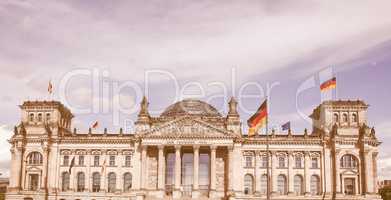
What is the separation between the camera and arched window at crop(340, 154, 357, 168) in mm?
85688

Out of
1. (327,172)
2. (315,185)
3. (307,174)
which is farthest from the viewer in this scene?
(315,185)

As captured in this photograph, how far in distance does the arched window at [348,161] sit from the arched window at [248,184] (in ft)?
53.3

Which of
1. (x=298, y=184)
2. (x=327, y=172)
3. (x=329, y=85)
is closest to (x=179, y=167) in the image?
(x=298, y=184)

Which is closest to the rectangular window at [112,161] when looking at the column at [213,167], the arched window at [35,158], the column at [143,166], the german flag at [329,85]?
the column at [143,166]

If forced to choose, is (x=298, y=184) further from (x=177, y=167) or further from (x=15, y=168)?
(x=15, y=168)

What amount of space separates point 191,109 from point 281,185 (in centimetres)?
2403

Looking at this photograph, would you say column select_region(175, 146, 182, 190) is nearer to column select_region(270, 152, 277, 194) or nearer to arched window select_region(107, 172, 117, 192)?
arched window select_region(107, 172, 117, 192)

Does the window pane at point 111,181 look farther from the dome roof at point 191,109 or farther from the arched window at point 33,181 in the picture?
the dome roof at point 191,109

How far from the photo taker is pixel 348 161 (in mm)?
85875

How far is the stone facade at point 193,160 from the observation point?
84500 millimetres

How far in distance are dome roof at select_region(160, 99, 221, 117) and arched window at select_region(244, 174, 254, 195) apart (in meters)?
16.0

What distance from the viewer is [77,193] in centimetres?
8594

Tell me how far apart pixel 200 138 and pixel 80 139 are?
22.1 metres

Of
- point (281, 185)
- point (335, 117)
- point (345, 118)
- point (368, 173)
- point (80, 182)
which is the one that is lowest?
point (281, 185)
